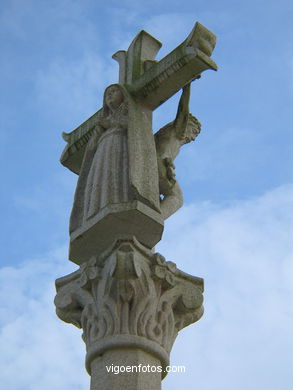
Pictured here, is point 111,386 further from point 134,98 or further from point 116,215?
point 134,98

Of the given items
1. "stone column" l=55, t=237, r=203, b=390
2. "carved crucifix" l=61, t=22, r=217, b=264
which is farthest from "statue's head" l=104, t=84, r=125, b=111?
"stone column" l=55, t=237, r=203, b=390

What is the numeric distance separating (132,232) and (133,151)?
1209 millimetres

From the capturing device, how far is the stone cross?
32.2ft

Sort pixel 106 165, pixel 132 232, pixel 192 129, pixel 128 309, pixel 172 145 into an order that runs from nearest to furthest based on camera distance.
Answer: pixel 128 309, pixel 132 232, pixel 106 165, pixel 172 145, pixel 192 129

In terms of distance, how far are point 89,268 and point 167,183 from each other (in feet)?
6.59

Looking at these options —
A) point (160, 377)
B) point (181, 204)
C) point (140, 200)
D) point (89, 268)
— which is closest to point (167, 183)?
point (181, 204)

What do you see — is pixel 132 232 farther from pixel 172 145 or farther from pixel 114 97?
pixel 114 97

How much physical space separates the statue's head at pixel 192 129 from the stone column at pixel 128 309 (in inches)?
106

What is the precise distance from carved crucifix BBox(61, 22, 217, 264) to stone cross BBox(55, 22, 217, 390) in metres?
0.02

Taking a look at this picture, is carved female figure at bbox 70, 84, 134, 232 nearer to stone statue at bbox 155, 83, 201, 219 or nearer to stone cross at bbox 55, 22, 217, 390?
stone cross at bbox 55, 22, 217, 390

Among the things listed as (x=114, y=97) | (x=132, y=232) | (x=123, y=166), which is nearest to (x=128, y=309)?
(x=132, y=232)

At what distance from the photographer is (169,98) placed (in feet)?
40.5

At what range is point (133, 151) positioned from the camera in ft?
36.8

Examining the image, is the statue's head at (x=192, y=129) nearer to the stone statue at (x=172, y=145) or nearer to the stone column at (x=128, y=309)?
the stone statue at (x=172, y=145)
